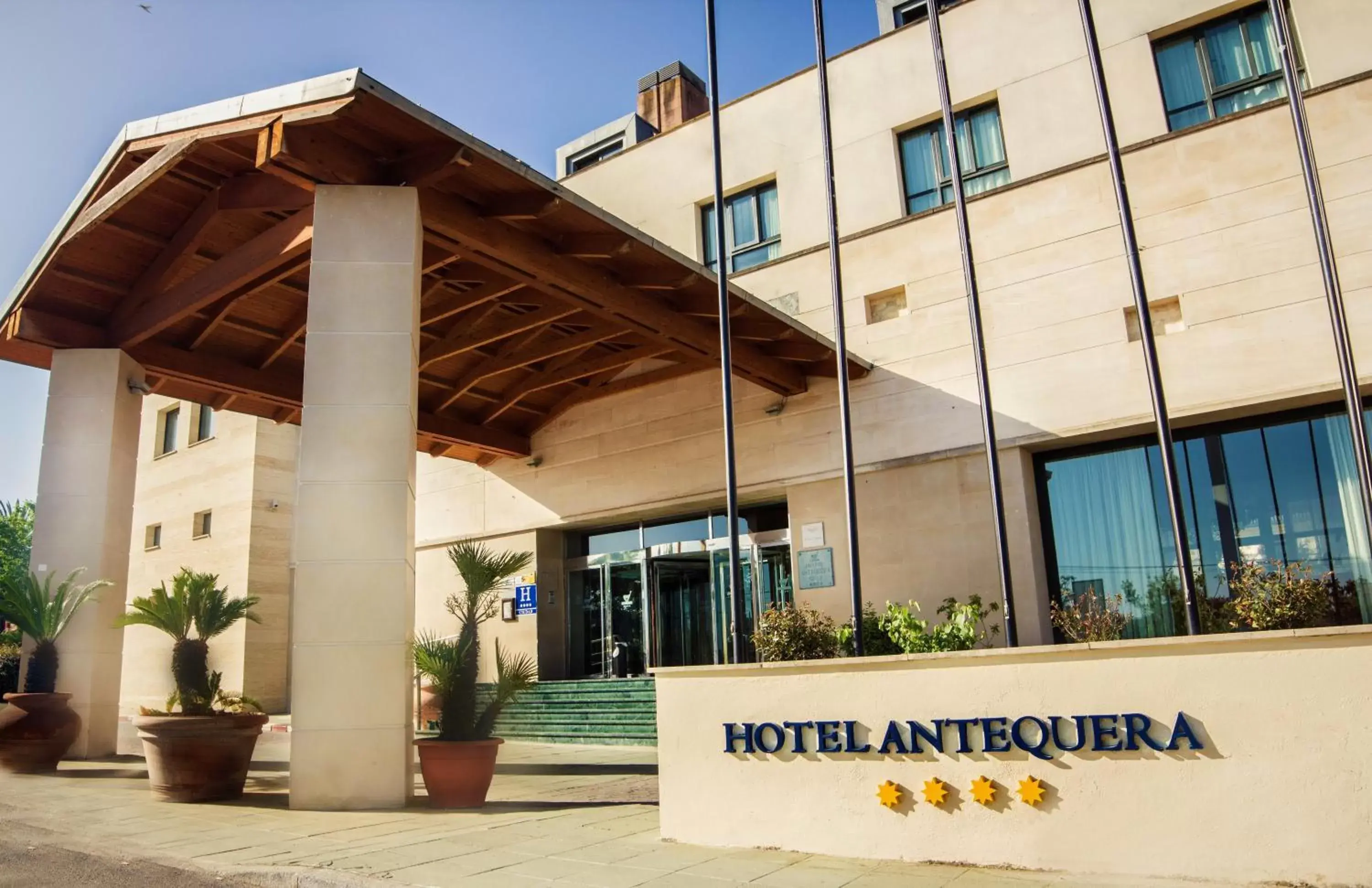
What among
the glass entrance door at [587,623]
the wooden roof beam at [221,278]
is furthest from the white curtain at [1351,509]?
the wooden roof beam at [221,278]

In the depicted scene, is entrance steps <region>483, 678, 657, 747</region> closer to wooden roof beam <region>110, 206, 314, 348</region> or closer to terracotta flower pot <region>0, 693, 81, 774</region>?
terracotta flower pot <region>0, 693, 81, 774</region>

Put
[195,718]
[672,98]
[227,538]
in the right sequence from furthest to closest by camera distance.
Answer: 1. [227,538]
2. [672,98]
3. [195,718]

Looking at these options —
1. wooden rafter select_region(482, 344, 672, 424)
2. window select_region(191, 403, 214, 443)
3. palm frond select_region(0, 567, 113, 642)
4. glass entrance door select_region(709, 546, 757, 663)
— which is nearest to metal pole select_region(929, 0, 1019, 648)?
wooden rafter select_region(482, 344, 672, 424)

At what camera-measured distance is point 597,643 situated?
17.4m

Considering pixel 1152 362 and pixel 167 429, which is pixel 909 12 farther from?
pixel 167 429

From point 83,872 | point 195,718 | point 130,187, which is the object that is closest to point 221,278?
point 130,187

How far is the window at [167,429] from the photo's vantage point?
2577 cm

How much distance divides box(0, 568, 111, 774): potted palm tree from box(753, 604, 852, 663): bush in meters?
8.30

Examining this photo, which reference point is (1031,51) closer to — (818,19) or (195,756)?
(818,19)

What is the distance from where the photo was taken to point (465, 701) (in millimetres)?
8672

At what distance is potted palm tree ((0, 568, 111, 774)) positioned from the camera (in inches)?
412

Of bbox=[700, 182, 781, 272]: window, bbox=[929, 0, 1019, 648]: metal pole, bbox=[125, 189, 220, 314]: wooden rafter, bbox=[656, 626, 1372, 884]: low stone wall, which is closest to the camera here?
bbox=[656, 626, 1372, 884]: low stone wall

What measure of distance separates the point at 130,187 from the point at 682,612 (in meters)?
10.1

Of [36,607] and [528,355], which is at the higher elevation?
[528,355]
